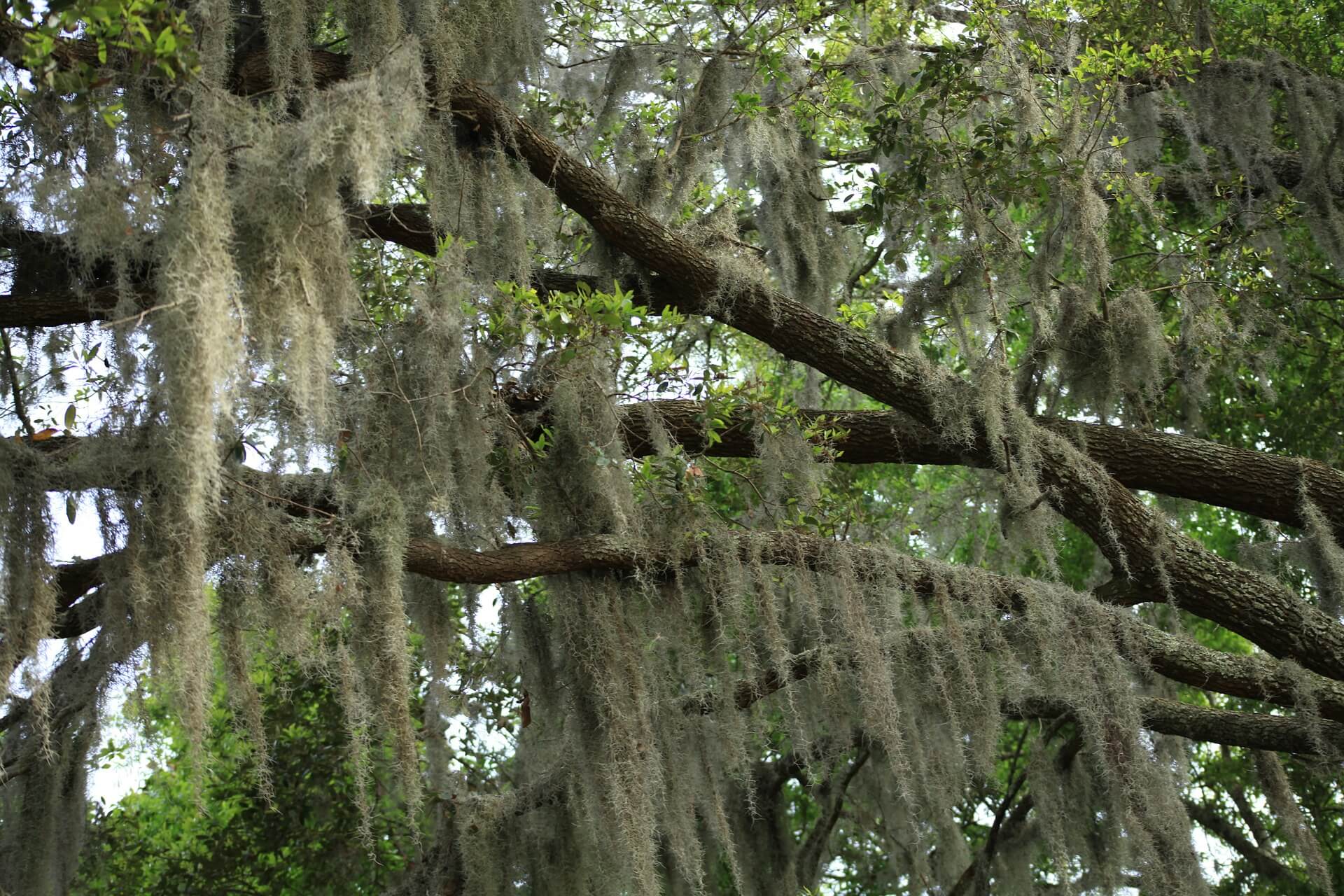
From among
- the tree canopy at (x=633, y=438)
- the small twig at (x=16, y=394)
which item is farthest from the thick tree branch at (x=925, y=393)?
the small twig at (x=16, y=394)

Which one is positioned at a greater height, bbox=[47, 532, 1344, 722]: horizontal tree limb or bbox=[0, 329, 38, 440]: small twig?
bbox=[0, 329, 38, 440]: small twig

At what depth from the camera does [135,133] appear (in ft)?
12.7

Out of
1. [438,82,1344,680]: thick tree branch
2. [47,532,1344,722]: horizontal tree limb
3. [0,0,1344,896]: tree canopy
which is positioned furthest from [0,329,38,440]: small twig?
[438,82,1344,680]: thick tree branch

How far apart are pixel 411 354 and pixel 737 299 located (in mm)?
1284

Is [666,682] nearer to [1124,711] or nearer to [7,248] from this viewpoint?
[1124,711]

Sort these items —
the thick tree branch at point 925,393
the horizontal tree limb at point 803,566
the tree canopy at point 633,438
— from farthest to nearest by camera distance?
1. the thick tree branch at point 925,393
2. the horizontal tree limb at point 803,566
3. the tree canopy at point 633,438

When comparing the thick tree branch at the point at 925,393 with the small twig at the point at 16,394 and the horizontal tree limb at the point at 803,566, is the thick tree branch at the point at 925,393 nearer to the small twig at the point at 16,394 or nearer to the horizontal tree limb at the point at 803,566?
the horizontal tree limb at the point at 803,566

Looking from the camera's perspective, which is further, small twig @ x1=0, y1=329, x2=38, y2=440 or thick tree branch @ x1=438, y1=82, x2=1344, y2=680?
thick tree branch @ x1=438, y1=82, x2=1344, y2=680

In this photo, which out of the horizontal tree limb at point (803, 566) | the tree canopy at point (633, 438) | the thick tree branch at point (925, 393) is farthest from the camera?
the thick tree branch at point (925, 393)

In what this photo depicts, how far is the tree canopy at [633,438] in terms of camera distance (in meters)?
3.38

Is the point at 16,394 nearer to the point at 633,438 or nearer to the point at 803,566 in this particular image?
the point at 633,438

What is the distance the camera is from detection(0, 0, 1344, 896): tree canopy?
133 inches

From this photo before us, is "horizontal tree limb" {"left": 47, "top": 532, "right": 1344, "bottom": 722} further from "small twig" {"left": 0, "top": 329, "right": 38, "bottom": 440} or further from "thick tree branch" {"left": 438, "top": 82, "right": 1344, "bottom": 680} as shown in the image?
"small twig" {"left": 0, "top": 329, "right": 38, "bottom": 440}

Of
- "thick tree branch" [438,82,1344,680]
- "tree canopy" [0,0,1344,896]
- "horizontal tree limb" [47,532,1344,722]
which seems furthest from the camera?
"thick tree branch" [438,82,1344,680]
